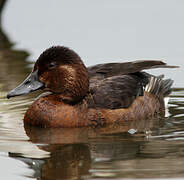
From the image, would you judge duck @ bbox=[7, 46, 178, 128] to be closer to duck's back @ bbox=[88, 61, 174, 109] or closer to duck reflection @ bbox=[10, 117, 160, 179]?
duck's back @ bbox=[88, 61, 174, 109]

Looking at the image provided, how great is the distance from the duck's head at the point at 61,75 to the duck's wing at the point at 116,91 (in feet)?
0.75

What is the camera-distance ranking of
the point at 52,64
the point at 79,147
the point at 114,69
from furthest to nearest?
the point at 114,69 → the point at 52,64 → the point at 79,147

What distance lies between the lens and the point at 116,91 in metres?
9.14

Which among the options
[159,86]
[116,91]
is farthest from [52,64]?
[159,86]

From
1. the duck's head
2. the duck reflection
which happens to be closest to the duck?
the duck's head

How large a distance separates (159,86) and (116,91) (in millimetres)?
1338

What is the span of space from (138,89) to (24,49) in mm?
4728

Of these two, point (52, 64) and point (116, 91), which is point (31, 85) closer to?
point (52, 64)

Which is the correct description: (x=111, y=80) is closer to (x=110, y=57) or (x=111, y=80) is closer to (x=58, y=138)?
(x=58, y=138)

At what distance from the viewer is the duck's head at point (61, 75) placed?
8.80 metres

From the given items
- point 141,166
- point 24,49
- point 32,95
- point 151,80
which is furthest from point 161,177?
point 24,49

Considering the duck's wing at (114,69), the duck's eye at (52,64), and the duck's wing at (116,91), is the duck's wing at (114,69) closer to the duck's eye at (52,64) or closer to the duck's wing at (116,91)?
the duck's wing at (116,91)

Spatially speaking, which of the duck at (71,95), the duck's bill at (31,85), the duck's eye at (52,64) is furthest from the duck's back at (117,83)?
the duck's bill at (31,85)

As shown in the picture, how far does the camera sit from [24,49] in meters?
13.8
